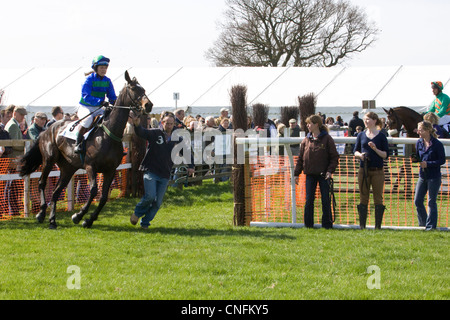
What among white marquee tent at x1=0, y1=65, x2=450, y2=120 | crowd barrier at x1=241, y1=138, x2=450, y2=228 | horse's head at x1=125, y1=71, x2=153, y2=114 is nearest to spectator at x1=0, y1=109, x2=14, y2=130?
horse's head at x1=125, y1=71, x2=153, y2=114

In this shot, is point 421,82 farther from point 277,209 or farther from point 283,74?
point 277,209

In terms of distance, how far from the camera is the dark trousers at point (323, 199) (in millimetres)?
9297

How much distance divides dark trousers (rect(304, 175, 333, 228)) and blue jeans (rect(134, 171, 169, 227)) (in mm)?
2095

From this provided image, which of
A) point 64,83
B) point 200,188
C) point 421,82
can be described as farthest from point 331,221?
point 64,83

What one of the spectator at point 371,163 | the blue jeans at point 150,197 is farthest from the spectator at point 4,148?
the spectator at point 371,163

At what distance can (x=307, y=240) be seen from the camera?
830cm

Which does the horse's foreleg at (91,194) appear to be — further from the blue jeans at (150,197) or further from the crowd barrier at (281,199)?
the crowd barrier at (281,199)

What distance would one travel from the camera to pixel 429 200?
30.8 ft

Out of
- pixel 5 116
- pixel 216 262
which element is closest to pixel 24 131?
pixel 5 116

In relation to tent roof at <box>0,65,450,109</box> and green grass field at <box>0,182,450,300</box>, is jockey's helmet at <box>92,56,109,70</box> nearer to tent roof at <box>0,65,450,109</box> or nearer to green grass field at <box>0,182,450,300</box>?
green grass field at <box>0,182,450,300</box>

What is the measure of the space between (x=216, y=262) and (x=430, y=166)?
395 cm

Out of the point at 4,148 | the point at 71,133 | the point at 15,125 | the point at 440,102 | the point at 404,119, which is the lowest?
the point at 4,148

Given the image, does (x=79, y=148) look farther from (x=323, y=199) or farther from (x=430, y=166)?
(x=430, y=166)

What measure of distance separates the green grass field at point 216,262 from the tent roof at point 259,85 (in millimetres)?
17607
